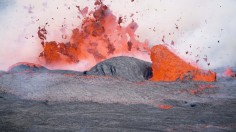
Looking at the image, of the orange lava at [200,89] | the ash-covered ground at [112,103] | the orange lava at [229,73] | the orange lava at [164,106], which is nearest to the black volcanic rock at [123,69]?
the ash-covered ground at [112,103]

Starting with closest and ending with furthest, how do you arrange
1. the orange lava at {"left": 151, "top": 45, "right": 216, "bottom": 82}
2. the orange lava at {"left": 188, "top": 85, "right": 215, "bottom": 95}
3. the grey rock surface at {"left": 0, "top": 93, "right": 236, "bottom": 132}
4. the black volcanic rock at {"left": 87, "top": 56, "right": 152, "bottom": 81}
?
the grey rock surface at {"left": 0, "top": 93, "right": 236, "bottom": 132} < the orange lava at {"left": 188, "top": 85, "right": 215, "bottom": 95} < the black volcanic rock at {"left": 87, "top": 56, "right": 152, "bottom": 81} < the orange lava at {"left": 151, "top": 45, "right": 216, "bottom": 82}

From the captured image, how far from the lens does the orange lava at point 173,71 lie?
23500 millimetres

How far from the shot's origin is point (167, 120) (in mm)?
11805

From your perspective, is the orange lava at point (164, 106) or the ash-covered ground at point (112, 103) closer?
the ash-covered ground at point (112, 103)

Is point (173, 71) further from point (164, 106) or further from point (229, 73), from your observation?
point (164, 106)

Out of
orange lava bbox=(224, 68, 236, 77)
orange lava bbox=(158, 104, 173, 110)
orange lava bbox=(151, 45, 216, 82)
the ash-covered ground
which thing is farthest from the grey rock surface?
orange lava bbox=(224, 68, 236, 77)

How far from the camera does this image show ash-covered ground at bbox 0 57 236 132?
429 inches

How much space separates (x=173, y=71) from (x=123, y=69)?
412 centimetres

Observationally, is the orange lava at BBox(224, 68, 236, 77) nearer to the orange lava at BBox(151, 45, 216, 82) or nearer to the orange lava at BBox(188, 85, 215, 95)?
the orange lava at BBox(151, 45, 216, 82)

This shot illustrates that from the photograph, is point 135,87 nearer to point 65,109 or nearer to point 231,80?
point 65,109

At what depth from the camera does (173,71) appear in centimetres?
2361

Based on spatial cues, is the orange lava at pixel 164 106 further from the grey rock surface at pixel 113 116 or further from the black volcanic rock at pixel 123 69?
the black volcanic rock at pixel 123 69

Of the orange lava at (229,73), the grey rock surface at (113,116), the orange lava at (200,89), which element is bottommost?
the grey rock surface at (113,116)

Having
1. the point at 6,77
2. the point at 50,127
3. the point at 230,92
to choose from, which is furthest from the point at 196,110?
the point at 6,77
